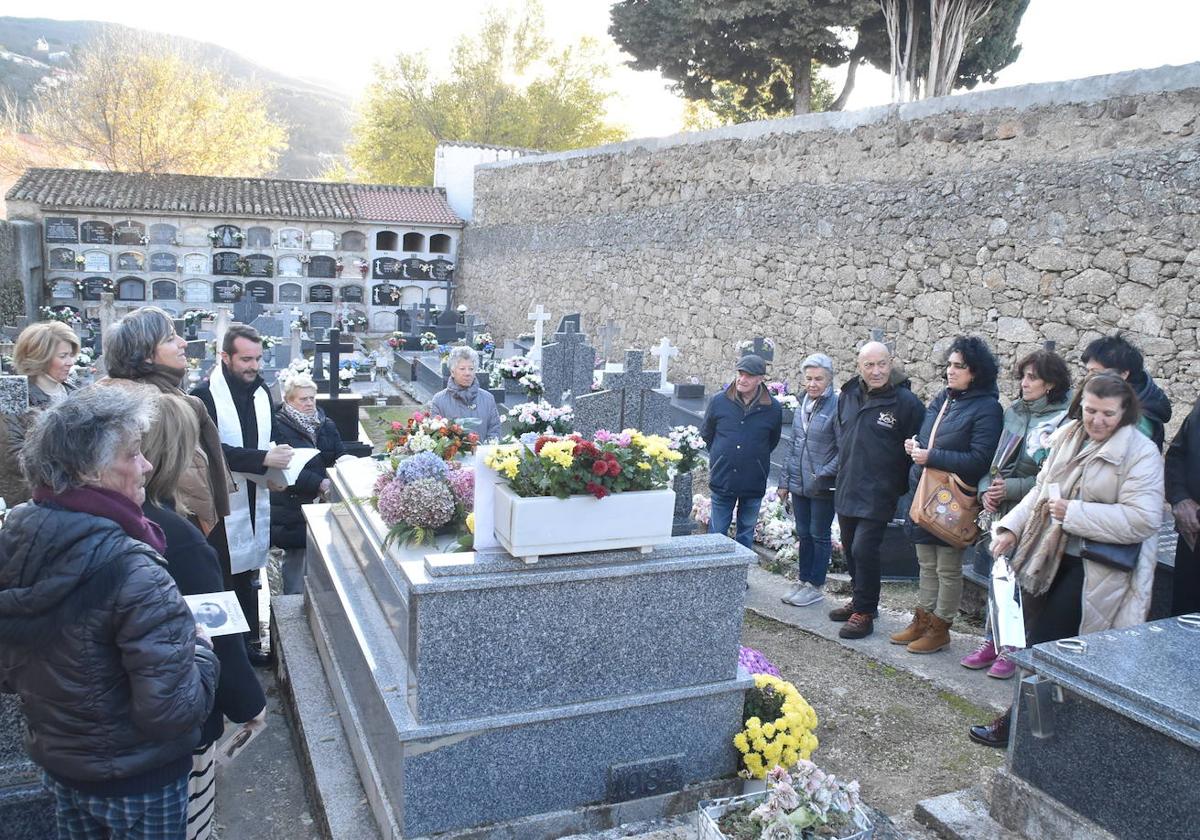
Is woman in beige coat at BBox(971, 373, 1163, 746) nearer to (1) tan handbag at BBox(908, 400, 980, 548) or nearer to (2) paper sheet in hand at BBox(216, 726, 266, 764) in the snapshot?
(1) tan handbag at BBox(908, 400, 980, 548)

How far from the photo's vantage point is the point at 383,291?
25.1 meters

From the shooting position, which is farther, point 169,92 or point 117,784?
point 169,92

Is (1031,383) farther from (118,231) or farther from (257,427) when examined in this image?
(118,231)

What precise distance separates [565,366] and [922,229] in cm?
442

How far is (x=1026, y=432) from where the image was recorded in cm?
427

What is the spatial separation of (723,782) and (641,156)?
14.2 metres

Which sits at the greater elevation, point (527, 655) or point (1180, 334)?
point (1180, 334)

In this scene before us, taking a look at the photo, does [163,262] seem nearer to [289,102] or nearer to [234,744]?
[234,744]

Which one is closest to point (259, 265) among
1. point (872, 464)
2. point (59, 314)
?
point (59, 314)

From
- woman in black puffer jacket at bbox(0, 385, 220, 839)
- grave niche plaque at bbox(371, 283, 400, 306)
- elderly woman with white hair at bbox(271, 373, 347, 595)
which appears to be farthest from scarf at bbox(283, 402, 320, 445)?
grave niche plaque at bbox(371, 283, 400, 306)

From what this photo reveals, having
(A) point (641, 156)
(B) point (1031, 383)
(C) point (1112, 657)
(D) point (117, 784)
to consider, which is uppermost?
(A) point (641, 156)

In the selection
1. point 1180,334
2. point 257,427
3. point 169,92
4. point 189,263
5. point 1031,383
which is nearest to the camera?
point 1031,383

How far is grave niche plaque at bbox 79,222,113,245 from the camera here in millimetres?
22625

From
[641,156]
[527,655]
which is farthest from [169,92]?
[527,655]
